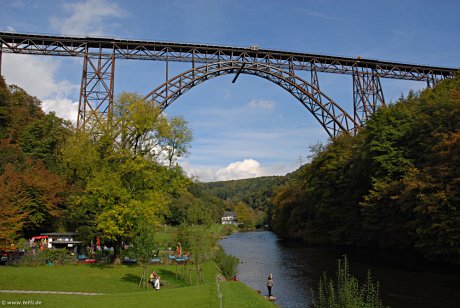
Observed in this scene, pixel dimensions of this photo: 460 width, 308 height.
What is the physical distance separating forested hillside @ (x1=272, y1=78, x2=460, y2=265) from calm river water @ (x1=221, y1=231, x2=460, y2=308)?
2.87 m

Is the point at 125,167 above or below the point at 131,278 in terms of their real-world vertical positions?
above

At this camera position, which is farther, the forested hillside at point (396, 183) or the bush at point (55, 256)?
the forested hillside at point (396, 183)

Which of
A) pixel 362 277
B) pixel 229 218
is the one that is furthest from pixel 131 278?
pixel 229 218

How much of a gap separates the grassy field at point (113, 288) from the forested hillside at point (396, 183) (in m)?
16.3

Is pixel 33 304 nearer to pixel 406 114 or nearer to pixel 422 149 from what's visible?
pixel 422 149

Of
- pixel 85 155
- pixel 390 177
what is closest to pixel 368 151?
pixel 390 177

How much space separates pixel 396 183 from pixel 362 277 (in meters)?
11.3

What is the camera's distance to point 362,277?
24812 mm

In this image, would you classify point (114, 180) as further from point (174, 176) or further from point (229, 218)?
point (229, 218)

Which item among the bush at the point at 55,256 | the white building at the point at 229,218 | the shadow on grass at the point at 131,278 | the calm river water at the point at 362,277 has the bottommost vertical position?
the calm river water at the point at 362,277

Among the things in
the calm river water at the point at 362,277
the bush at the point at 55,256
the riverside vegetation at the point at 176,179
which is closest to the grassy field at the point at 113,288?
the bush at the point at 55,256

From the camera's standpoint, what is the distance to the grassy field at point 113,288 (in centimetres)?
1488

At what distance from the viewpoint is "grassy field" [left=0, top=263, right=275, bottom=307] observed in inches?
586

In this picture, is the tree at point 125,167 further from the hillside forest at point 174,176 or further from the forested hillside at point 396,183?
the forested hillside at point 396,183
